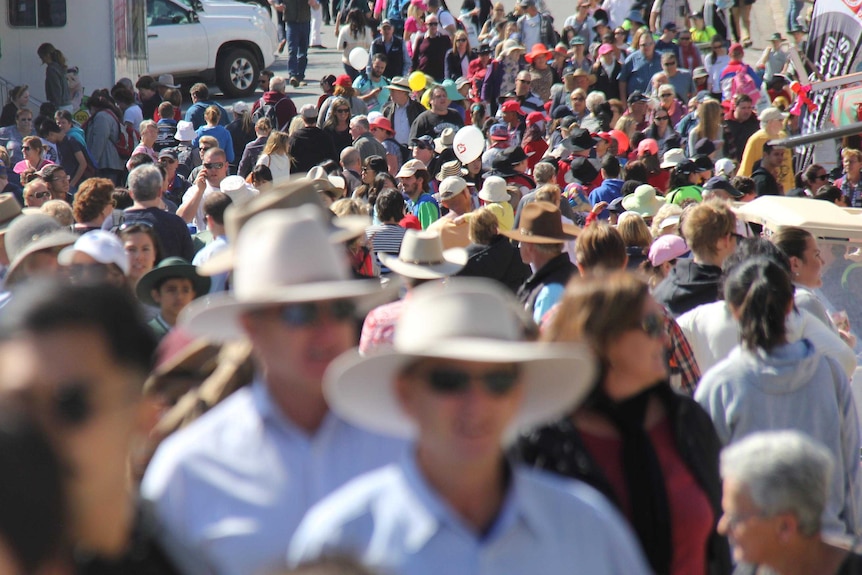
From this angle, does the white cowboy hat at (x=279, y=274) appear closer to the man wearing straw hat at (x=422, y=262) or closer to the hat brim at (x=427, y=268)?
the man wearing straw hat at (x=422, y=262)

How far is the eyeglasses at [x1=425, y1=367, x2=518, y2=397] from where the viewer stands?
7.29 ft

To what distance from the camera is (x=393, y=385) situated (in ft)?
7.77

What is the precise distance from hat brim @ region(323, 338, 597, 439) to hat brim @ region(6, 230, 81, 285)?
3.02 m

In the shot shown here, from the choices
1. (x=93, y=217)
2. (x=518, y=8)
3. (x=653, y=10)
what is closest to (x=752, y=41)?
(x=653, y=10)

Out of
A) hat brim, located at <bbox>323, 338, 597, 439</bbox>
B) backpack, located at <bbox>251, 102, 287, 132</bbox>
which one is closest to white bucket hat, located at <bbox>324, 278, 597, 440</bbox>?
hat brim, located at <bbox>323, 338, 597, 439</bbox>

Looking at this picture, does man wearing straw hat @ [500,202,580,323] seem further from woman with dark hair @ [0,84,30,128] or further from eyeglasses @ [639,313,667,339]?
woman with dark hair @ [0,84,30,128]

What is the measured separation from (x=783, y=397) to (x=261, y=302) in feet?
7.10

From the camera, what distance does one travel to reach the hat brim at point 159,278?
17.2ft

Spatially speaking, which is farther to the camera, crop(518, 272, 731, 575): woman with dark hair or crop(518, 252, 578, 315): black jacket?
crop(518, 252, 578, 315): black jacket

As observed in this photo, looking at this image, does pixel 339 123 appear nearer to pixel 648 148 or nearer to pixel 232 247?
pixel 648 148

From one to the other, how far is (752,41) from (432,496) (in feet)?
75.9

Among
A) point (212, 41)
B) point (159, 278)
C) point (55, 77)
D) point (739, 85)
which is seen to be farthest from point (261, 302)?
point (212, 41)

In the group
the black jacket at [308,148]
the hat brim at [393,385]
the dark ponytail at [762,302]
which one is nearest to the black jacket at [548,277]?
the dark ponytail at [762,302]

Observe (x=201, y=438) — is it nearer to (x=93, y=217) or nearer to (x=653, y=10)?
(x=93, y=217)
